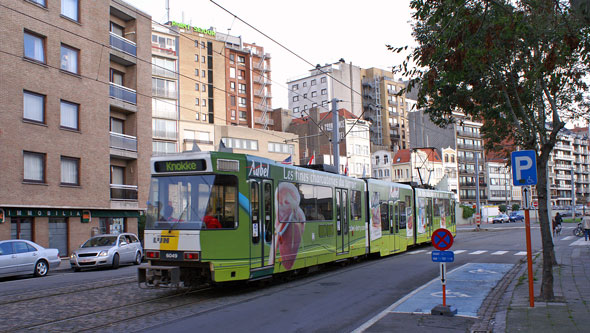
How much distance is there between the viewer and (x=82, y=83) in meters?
29.5

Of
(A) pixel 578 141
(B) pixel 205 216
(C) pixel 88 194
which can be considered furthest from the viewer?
(A) pixel 578 141

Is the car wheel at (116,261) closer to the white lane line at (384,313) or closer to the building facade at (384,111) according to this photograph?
the white lane line at (384,313)

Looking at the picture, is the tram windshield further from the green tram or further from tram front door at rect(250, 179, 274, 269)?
tram front door at rect(250, 179, 274, 269)

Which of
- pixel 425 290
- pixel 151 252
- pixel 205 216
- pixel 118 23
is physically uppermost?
pixel 118 23

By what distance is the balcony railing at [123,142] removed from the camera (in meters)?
31.9

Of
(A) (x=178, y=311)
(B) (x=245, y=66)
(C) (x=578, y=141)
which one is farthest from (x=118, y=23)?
(C) (x=578, y=141)

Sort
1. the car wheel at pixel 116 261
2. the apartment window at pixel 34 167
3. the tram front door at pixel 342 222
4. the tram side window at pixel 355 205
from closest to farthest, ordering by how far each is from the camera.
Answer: the tram front door at pixel 342 222 < the tram side window at pixel 355 205 < the car wheel at pixel 116 261 < the apartment window at pixel 34 167

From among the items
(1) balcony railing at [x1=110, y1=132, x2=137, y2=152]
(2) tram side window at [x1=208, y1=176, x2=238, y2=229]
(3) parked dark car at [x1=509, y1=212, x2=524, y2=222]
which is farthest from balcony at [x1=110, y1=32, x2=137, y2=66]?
(3) parked dark car at [x1=509, y1=212, x2=524, y2=222]

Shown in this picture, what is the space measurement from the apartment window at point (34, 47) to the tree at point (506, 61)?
2110 cm

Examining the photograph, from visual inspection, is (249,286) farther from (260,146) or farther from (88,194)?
(260,146)

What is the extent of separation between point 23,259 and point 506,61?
16.9 m

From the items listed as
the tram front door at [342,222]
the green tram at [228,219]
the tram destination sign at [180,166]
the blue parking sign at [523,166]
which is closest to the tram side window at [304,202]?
the green tram at [228,219]

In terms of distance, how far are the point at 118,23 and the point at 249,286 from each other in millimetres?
26357

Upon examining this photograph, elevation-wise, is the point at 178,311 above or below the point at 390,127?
below
